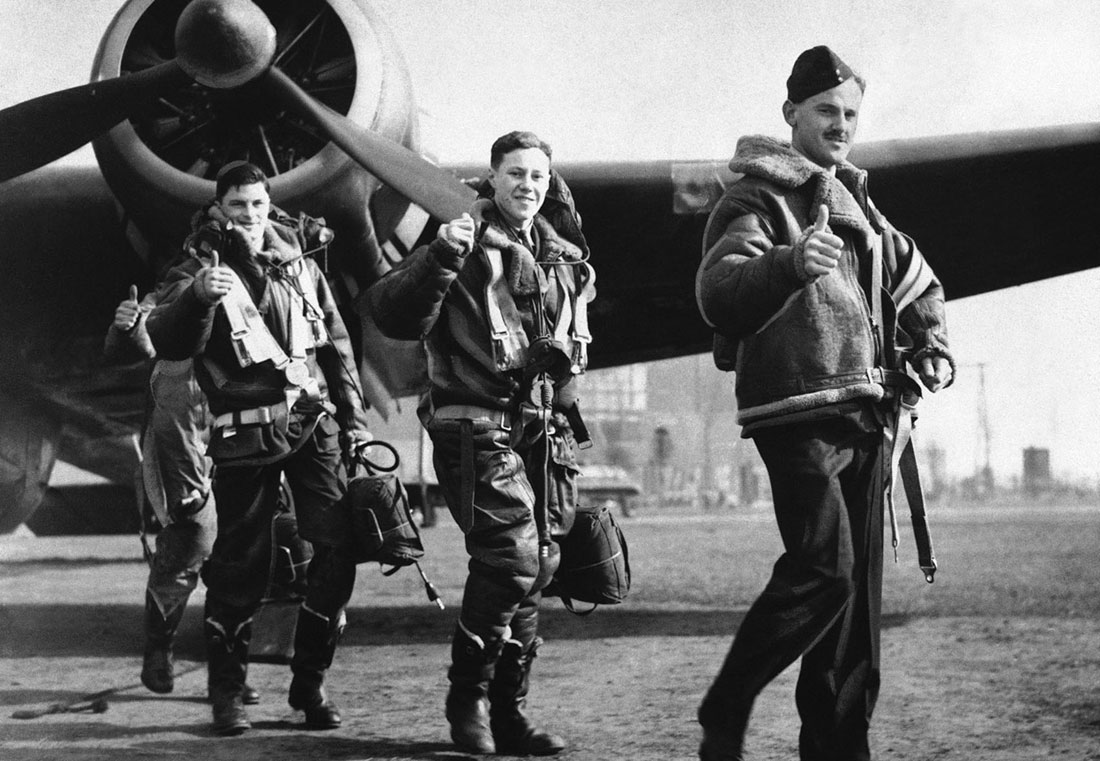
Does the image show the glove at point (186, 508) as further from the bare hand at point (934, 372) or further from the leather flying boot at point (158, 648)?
the bare hand at point (934, 372)

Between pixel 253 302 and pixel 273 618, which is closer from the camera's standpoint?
pixel 253 302

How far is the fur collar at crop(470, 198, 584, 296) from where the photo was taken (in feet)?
11.3

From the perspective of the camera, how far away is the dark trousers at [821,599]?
8.84 ft

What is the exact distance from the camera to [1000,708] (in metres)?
3.74

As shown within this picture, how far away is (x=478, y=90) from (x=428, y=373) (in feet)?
7.73

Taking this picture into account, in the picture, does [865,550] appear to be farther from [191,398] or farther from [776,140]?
[191,398]

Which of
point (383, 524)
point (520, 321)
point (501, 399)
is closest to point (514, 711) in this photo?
point (383, 524)

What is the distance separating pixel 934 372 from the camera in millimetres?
2895

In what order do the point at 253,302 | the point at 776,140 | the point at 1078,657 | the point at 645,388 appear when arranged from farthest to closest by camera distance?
the point at 645,388 < the point at 1078,657 < the point at 253,302 < the point at 776,140

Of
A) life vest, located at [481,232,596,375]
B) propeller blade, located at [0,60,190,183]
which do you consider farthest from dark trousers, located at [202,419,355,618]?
propeller blade, located at [0,60,190,183]

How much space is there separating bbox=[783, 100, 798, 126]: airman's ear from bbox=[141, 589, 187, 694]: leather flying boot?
9.69 feet

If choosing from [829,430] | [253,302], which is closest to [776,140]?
[829,430]

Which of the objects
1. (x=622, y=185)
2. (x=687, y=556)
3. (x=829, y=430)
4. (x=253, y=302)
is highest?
(x=622, y=185)

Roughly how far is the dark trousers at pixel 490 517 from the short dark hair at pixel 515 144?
2.58 feet
